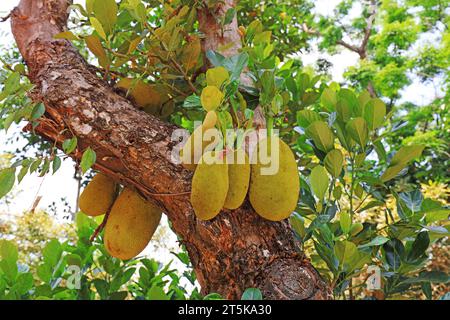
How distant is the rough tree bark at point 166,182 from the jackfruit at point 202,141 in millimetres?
38

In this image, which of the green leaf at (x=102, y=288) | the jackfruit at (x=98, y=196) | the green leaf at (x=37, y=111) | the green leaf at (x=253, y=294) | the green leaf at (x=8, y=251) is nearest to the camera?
the green leaf at (x=253, y=294)

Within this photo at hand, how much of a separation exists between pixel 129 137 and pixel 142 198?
0.34 ft

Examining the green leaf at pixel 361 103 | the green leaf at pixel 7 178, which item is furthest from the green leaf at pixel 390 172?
the green leaf at pixel 7 178

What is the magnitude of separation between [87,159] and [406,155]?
18.5 inches

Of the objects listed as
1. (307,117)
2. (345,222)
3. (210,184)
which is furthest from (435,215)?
(210,184)

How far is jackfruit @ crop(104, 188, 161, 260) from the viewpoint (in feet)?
2.41

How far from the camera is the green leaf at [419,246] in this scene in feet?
2.35

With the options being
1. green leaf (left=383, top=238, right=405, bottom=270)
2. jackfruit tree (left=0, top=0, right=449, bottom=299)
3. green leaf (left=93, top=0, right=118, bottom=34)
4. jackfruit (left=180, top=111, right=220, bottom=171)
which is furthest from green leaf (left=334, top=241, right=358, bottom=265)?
green leaf (left=93, top=0, right=118, bottom=34)

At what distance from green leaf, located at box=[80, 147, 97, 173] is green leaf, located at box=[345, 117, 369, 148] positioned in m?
0.38

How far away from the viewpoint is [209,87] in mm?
595

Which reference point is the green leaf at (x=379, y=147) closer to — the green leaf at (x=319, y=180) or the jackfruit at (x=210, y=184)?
Result: the green leaf at (x=319, y=180)

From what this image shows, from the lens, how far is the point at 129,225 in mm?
735

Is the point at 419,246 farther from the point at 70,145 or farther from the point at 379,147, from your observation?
the point at 70,145

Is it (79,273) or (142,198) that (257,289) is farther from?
(79,273)
